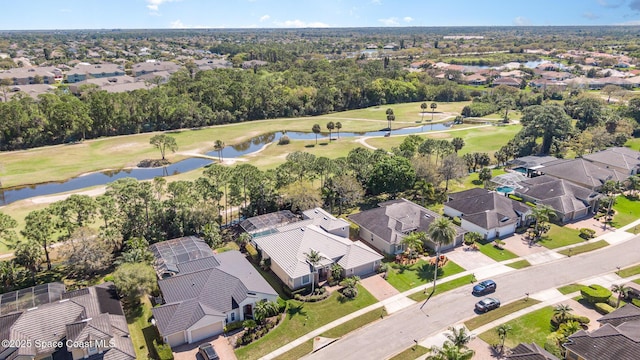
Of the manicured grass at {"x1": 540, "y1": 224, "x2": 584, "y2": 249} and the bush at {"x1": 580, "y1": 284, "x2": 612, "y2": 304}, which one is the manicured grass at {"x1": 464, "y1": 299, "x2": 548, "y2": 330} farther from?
the manicured grass at {"x1": 540, "y1": 224, "x2": 584, "y2": 249}

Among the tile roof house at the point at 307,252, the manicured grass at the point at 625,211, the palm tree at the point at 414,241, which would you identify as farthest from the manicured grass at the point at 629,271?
the tile roof house at the point at 307,252

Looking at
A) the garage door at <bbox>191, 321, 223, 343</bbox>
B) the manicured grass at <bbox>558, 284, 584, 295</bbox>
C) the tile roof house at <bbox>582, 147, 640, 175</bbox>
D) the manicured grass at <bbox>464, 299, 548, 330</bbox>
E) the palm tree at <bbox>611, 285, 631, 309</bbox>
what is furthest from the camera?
the tile roof house at <bbox>582, 147, 640, 175</bbox>

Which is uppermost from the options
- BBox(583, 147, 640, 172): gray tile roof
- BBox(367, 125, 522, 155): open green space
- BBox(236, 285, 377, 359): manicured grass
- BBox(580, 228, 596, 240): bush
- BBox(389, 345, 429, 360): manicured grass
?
BBox(583, 147, 640, 172): gray tile roof

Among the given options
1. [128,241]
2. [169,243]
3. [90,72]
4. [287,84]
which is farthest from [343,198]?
[90,72]

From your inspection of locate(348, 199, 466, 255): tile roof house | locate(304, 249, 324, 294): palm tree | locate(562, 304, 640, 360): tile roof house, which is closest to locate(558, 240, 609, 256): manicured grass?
locate(348, 199, 466, 255): tile roof house

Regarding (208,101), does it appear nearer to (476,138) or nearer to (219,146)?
(219,146)

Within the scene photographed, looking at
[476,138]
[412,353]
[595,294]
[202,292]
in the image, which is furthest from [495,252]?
[476,138]
